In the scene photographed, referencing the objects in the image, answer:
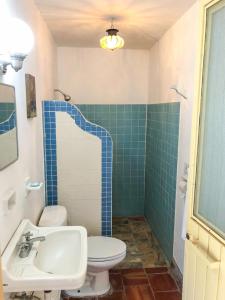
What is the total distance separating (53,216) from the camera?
7.30 feet

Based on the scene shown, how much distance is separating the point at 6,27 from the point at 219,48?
1.01m

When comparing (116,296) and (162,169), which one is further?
(162,169)

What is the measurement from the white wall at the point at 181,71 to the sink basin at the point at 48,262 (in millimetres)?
1071

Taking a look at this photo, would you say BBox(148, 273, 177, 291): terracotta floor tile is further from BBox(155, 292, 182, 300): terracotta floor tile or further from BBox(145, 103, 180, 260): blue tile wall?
BBox(145, 103, 180, 260): blue tile wall

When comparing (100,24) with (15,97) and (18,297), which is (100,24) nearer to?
(15,97)

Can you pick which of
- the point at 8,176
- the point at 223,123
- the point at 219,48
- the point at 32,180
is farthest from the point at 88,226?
the point at 219,48

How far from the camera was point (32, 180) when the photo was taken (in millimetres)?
2012

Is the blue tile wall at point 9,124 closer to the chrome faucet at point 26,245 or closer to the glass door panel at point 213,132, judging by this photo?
the chrome faucet at point 26,245

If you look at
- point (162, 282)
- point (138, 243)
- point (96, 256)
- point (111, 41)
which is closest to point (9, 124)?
point (96, 256)

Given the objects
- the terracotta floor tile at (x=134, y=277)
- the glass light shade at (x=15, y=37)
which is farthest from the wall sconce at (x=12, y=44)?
the terracotta floor tile at (x=134, y=277)

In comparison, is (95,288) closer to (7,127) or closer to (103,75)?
(7,127)

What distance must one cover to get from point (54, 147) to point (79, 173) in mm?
350

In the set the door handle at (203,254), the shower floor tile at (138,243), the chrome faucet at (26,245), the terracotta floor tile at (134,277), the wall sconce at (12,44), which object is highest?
the wall sconce at (12,44)

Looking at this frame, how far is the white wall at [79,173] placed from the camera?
2.47 m
